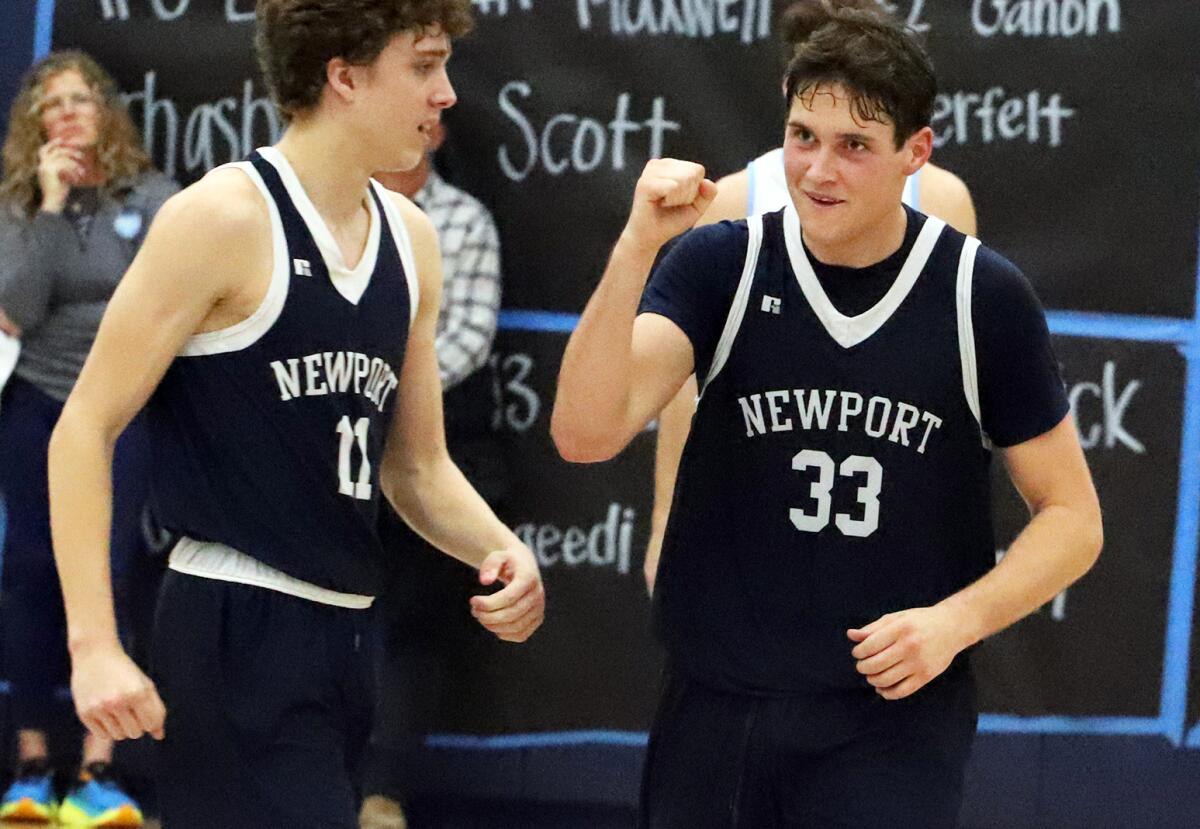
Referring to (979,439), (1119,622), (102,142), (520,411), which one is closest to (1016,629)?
(1119,622)

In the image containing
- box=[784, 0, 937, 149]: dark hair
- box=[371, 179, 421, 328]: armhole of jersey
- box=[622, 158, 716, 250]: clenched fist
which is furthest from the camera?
box=[371, 179, 421, 328]: armhole of jersey

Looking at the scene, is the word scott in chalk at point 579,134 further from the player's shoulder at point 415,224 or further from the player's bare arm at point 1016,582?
the player's bare arm at point 1016,582

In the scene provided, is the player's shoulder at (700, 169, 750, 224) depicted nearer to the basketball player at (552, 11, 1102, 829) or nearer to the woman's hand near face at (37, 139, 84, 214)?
the basketball player at (552, 11, 1102, 829)

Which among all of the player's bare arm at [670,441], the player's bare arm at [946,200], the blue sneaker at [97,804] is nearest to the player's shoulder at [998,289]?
the player's bare arm at [670,441]

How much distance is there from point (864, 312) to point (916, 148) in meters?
0.26

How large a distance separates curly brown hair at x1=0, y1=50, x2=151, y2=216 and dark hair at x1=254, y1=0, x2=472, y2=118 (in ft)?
7.99

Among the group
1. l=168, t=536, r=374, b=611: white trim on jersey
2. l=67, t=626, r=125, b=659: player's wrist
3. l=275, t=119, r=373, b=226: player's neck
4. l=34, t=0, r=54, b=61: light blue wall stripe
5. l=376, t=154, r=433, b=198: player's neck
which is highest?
l=34, t=0, r=54, b=61: light blue wall stripe

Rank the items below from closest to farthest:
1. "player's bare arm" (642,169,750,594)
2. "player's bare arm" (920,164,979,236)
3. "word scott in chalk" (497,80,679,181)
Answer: "player's bare arm" (642,169,750,594) → "player's bare arm" (920,164,979,236) → "word scott in chalk" (497,80,679,181)

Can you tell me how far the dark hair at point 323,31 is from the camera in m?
2.70

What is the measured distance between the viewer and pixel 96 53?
5.32m

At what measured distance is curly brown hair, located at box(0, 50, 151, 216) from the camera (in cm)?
508

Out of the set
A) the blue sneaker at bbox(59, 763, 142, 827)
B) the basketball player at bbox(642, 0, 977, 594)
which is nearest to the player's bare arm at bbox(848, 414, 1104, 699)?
the basketball player at bbox(642, 0, 977, 594)

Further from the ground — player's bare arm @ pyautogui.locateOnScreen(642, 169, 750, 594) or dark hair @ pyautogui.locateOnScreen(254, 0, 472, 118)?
dark hair @ pyautogui.locateOnScreen(254, 0, 472, 118)

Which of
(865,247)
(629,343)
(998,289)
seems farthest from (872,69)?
(629,343)
